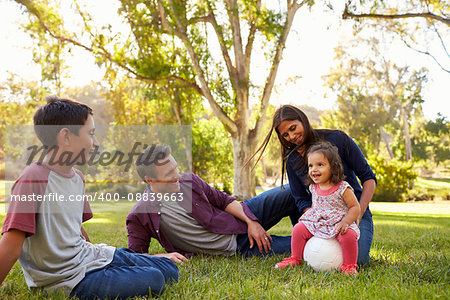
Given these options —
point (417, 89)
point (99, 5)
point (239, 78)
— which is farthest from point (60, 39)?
point (417, 89)

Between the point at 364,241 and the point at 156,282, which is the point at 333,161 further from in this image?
the point at 156,282

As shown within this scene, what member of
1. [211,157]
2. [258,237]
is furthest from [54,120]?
[211,157]

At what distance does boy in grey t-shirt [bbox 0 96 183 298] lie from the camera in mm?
2291

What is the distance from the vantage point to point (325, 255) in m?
3.23

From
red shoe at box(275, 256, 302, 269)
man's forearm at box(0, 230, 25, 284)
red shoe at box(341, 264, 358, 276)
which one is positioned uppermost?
man's forearm at box(0, 230, 25, 284)

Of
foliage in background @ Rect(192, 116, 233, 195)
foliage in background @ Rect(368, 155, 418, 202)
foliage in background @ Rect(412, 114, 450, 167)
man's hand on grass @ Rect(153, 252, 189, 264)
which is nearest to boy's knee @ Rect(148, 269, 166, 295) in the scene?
man's hand on grass @ Rect(153, 252, 189, 264)

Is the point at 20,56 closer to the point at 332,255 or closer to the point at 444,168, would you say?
the point at 332,255

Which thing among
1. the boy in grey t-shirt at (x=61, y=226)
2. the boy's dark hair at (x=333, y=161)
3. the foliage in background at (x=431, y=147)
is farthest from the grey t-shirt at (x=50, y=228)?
the foliage in background at (x=431, y=147)

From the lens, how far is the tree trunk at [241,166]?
39.6 feet

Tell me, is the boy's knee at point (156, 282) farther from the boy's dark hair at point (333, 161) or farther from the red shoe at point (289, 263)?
the boy's dark hair at point (333, 161)

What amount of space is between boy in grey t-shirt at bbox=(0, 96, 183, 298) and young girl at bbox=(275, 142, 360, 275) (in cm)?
128

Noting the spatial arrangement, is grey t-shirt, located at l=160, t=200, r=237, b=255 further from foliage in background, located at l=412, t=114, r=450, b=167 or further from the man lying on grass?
foliage in background, located at l=412, t=114, r=450, b=167

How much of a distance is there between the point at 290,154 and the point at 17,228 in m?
2.44

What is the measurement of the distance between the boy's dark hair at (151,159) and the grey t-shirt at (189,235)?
1.16 ft
